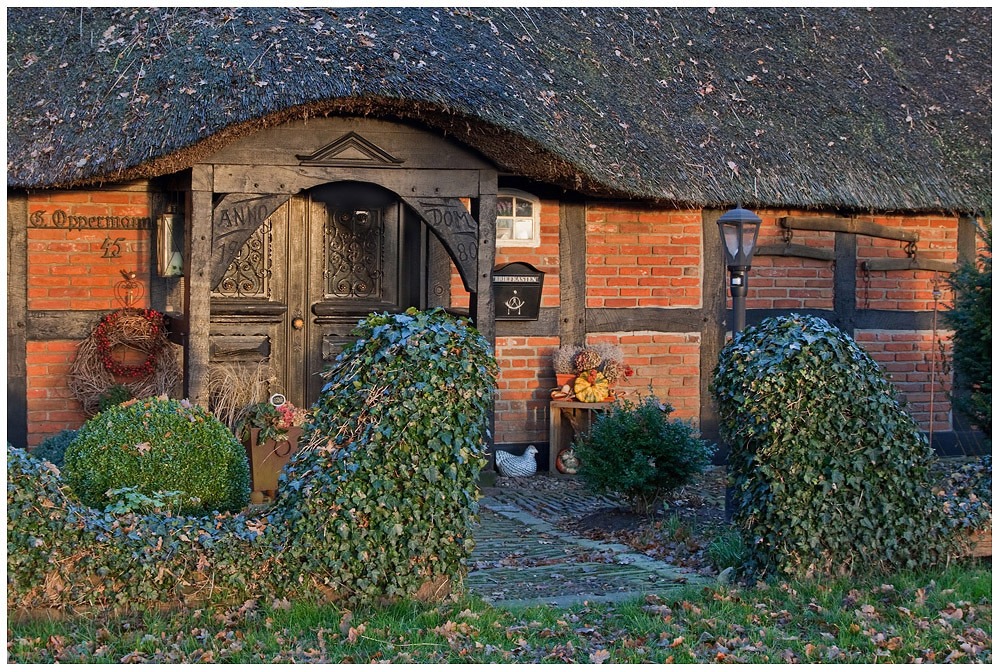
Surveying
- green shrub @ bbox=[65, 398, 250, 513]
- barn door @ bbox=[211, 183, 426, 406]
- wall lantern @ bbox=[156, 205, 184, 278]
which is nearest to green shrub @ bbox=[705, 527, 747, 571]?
green shrub @ bbox=[65, 398, 250, 513]

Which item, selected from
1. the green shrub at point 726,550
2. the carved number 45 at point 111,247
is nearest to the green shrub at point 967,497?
the green shrub at point 726,550

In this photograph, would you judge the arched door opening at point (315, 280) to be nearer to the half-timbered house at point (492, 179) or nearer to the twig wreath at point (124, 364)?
the half-timbered house at point (492, 179)

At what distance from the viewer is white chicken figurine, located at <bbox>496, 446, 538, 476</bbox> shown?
8.45 m

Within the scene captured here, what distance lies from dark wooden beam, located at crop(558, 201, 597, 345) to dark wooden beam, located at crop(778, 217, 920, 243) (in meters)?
1.87

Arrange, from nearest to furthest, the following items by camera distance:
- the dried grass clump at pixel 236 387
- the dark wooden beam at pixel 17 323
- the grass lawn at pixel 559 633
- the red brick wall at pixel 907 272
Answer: the grass lawn at pixel 559 633
the dark wooden beam at pixel 17 323
the dried grass clump at pixel 236 387
the red brick wall at pixel 907 272

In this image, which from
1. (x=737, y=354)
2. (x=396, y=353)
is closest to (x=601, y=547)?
(x=737, y=354)

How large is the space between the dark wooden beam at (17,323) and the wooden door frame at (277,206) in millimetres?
1407

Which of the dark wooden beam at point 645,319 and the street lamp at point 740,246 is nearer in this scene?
the street lamp at point 740,246

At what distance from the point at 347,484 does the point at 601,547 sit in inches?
85.7

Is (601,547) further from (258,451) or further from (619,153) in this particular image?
(619,153)

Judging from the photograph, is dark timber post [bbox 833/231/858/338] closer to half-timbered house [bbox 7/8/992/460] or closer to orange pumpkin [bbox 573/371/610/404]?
half-timbered house [bbox 7/8/992/460]

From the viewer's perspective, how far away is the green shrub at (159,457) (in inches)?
204

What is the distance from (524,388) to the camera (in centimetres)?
873

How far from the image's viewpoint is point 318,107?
678cm
